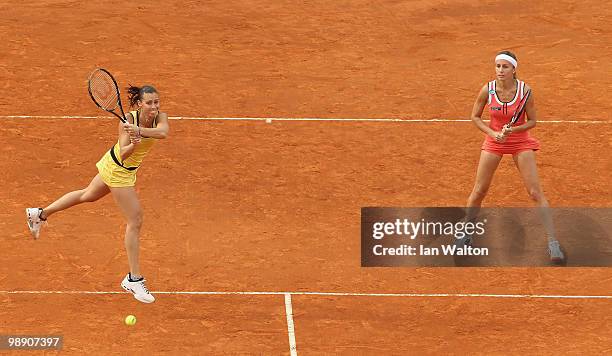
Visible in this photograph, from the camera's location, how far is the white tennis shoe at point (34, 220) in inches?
565

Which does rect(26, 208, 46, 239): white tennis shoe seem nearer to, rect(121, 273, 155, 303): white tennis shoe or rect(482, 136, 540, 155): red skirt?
rect(121, 273, 155, 303): white tennis shoe

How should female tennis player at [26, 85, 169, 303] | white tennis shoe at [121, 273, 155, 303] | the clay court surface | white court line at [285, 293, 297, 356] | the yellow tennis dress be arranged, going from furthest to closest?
white tennis shoe at [121, 273, 155, 303], the clay court surface, the yellow tennis dress, female tennis player at [26, 85, 169, 303], white court line at [285, 293, 297, 356]

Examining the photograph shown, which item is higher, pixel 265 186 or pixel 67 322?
pixel 265 186

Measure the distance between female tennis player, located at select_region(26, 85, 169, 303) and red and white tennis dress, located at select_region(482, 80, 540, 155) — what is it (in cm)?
349

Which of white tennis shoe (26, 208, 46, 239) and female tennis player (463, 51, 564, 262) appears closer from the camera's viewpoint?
female tennis player (463, 51, 564, 262)

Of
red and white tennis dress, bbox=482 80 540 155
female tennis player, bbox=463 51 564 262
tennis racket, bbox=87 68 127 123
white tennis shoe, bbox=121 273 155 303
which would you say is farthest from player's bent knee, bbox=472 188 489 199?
tennis racket, bbox=87 68 127 123

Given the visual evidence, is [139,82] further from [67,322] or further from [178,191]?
[67,322]

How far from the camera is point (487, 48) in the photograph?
21469 mm

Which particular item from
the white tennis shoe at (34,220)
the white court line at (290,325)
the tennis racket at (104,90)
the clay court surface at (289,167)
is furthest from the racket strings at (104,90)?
the white court line at (290,325)

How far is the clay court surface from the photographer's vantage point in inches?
521

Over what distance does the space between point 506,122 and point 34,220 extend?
5.12m

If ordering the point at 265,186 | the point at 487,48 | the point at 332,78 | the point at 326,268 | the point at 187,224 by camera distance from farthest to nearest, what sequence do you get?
the point at 487,48, the point at 332,78, the point at 265,186, the point at 187,224, the point at 326,268

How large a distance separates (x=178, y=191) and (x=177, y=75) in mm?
4089

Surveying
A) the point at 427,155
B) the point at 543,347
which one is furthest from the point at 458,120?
the point at 543,347
